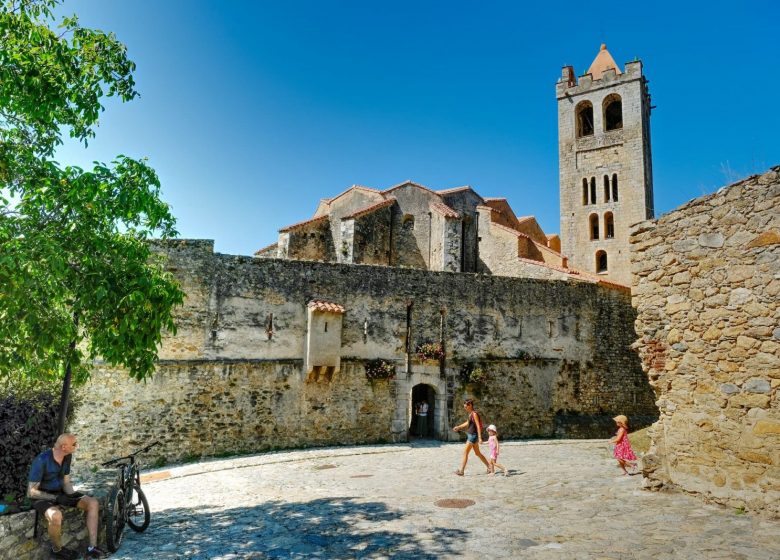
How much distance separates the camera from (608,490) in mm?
9070

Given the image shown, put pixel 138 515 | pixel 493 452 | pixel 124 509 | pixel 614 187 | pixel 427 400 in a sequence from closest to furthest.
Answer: pixel 124 509, pixel 138 515, pixel 493 452, pixel 427 400, pixel 614 187

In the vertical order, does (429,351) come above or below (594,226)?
below

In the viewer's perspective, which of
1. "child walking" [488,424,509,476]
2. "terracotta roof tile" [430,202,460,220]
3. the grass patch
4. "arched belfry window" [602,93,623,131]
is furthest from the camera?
"arched belfry window" [602,93,623,131]

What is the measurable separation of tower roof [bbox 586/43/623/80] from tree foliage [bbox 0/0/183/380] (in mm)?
39227

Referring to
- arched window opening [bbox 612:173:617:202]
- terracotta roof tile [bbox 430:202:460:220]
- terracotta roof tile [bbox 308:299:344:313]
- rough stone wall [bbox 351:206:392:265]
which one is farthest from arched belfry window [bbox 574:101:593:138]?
terracotta roof tile [bbox 308:299:344:313]

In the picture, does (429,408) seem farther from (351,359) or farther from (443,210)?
(443,210)

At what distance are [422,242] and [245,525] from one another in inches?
794

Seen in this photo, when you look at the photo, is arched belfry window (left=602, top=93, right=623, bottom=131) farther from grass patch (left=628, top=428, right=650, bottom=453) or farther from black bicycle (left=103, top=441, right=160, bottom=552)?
black bicycle (left=103, top=441, right=160, bottom=552)

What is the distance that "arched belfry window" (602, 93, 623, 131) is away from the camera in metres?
38.7

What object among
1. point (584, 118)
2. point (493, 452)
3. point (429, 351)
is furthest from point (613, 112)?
point (493, 452)

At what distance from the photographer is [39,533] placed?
6516mm

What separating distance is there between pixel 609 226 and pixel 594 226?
1036 mm

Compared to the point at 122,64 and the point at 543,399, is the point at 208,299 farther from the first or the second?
the point at 543,399

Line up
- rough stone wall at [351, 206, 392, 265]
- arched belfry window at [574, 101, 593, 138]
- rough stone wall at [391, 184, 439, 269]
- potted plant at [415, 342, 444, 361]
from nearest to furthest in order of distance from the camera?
potted plant at [415, 342, 444, 361] < rough stone wall at [351, 206, 392, 265] < rough stone wall at [391, 184, 439, 269] < arched belfry window at [574, 101, 593, 138]
